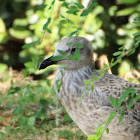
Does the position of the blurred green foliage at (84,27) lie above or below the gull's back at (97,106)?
above

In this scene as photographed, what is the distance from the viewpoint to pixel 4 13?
20.7 feet

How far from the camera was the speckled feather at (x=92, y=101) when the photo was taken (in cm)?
308

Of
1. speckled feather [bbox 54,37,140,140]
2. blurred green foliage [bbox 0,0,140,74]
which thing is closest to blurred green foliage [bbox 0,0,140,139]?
blurred green foliage [bbox 0,0,140,74]

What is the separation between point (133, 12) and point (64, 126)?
7.15 ft

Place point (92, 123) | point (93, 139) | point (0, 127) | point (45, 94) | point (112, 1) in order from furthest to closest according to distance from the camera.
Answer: point (112, 1)
point (45, 94)
point (0, 127)
point (92, 123)
point (93, 139)

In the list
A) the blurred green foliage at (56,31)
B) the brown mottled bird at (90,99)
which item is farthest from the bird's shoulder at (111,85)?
the blurred green foliage at (56,31)

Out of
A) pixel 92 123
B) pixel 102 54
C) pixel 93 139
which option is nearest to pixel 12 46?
pixel 102 54

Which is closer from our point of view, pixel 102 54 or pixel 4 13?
pixel 102 54

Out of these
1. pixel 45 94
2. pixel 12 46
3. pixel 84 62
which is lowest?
pixel 45 94

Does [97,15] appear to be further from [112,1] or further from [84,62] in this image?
[84,62]

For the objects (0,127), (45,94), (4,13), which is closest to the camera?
(0,127)

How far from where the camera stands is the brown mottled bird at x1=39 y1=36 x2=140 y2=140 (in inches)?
121

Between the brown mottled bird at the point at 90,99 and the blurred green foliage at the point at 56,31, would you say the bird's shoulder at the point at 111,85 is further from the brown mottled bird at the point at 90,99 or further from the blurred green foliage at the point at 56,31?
the blurred green foliage at the point at 56,31

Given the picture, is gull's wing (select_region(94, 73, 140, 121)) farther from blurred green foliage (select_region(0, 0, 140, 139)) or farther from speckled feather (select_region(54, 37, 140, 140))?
blurred green foliage (select_region(0, 0, 140, 139))
